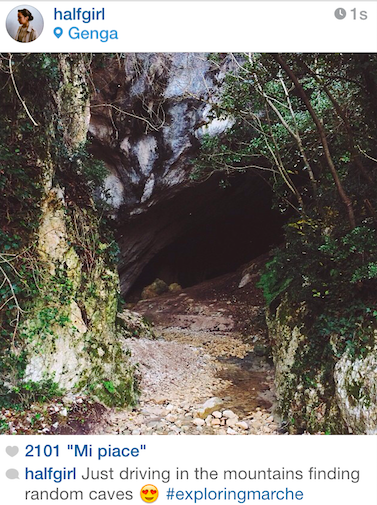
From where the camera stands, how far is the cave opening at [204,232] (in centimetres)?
1034

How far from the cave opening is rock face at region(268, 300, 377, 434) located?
647cm

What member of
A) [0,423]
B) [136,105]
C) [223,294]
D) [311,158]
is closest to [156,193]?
[136,105]

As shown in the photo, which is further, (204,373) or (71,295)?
(204,373)

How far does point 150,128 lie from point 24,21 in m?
6.03

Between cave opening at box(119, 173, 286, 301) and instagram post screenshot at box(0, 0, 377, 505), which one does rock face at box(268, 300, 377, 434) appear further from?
cave opening at box(119, 173, 286, 301)

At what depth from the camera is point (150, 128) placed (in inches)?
312

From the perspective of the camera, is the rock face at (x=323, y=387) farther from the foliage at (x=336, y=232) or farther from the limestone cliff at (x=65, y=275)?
the limestone cliff at (x=65, y=275)

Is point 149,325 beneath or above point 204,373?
above

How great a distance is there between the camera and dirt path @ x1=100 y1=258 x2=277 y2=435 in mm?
3336

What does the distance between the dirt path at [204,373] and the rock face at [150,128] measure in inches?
102

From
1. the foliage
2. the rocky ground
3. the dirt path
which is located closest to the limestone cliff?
the rocky ground

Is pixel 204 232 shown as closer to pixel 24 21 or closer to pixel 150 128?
pixel 150 128
